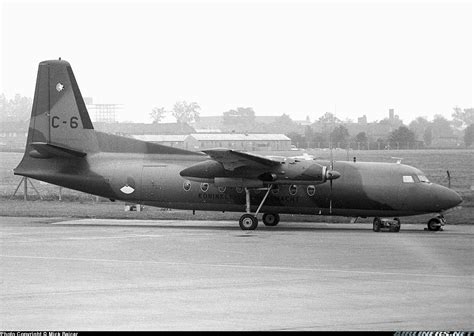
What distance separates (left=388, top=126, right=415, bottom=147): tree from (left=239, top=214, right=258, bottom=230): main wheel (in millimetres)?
14668

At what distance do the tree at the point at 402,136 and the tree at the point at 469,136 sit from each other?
265cm

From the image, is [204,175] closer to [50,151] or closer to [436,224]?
[50,151]

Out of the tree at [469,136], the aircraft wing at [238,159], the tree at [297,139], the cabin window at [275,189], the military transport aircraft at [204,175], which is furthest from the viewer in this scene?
the tree at [297,139]

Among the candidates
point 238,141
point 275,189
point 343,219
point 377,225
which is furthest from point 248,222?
point 238,141

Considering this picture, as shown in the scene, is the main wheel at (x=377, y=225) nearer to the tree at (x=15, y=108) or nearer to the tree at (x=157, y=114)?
the tree at (x=157, y=114)

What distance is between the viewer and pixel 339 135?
4319 cm

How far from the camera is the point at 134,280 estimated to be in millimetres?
16641

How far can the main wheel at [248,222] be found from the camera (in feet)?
95.0

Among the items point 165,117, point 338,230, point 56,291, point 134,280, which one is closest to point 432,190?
point 338,230

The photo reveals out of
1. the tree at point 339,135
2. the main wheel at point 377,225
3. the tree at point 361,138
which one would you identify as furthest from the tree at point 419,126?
the main wheel at point 377,225

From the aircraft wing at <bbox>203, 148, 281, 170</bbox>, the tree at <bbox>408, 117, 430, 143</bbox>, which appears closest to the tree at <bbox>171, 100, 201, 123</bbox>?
the tree at <bbox>408, 117, 430, 143</bbox>

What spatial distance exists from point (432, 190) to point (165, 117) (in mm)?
23402

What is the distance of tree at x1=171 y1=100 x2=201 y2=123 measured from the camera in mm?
47594

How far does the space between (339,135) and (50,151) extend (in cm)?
1814
